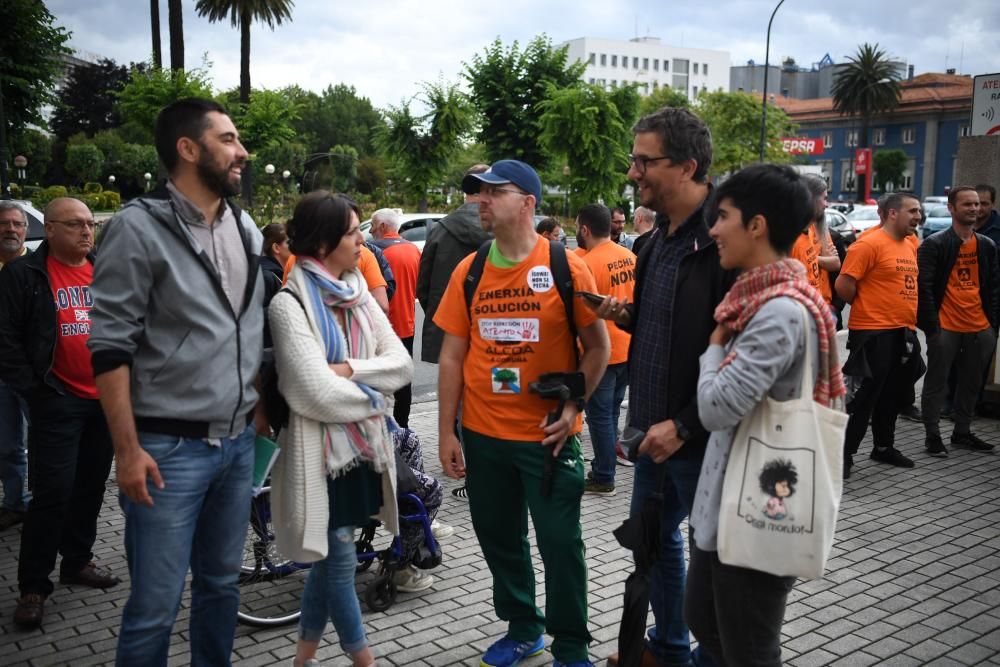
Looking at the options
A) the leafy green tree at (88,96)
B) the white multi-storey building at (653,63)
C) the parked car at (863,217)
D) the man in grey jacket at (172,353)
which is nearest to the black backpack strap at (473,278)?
the man in grey jacket at (172,353)

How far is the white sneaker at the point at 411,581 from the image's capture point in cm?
440

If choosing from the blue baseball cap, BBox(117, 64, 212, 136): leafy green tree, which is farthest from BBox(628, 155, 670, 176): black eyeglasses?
BBox(117, 64, 212, 136): leafy green tree

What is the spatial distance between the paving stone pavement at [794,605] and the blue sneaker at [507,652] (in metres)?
0.12

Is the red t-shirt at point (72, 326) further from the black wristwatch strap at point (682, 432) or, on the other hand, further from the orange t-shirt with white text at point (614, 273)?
the orange t-shirt with white text at point (614, 273)

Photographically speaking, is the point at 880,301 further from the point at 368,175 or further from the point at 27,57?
the point at 368,175

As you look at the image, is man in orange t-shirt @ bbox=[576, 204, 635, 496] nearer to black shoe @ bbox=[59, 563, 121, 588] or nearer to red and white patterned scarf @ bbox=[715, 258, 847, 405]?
black shoe @ bbox=[59, 563, 121, 588]

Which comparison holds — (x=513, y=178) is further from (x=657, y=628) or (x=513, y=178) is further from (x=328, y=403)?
(x=657, y=628)

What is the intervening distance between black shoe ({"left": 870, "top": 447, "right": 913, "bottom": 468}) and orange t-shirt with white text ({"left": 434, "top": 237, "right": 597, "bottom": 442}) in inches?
168

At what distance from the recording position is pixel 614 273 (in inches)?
248

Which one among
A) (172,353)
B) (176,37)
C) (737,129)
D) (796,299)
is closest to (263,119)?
(176,37)

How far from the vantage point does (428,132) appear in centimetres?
2831

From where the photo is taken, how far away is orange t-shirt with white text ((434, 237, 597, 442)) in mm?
3453

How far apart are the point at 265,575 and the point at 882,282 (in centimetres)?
477

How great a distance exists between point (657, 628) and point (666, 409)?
0.96 meters
